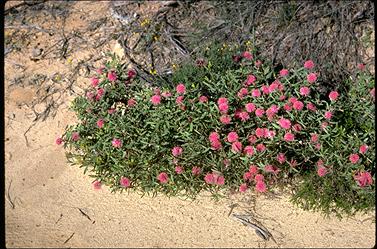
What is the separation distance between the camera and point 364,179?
3.70 meters

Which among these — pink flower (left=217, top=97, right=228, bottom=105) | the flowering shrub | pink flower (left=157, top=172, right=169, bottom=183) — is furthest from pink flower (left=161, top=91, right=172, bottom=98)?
pink flower (left=157, top=172, right=169, bottom=183)

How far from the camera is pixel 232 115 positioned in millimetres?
4004

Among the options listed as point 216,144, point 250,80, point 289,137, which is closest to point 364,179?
point 289,137

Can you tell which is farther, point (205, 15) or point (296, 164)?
point (205, 15)

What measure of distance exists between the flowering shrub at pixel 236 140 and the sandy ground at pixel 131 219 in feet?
0.36

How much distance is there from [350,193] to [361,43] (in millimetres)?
2099

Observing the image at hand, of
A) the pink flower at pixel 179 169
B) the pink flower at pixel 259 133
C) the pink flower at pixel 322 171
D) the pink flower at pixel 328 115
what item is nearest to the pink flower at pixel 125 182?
the pink flower at pixel 179 169

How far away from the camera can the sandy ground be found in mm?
3836

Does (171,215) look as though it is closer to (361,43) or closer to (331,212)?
(331,212)

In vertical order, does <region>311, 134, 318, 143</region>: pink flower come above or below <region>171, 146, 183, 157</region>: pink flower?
above

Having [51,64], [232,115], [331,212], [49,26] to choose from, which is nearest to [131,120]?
[232,115]

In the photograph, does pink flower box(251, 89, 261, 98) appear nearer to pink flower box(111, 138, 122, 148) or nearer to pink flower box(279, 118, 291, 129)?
pink flower box(279, 118, 291, 129)

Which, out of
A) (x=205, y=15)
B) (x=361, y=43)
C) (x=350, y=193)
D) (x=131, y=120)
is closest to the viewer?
(x=350, y=193)

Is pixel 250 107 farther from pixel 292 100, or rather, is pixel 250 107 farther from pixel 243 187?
pixel 243 187
